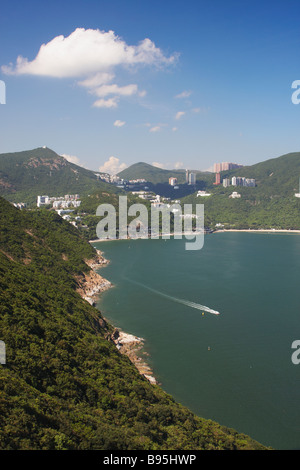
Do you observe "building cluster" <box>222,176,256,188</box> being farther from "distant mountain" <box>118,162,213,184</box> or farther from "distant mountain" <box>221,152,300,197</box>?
"distant mountain" <box>118,162,213,184</box>

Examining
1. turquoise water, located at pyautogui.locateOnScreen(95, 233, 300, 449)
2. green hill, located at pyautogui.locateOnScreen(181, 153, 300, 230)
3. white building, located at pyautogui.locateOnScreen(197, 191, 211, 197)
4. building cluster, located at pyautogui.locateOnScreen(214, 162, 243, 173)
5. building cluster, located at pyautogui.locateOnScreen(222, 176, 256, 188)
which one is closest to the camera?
turquoise water, located at pyautogui.locateOnScreen(95, 233, 300, 449)

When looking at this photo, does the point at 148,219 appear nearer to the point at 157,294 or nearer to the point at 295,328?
the point at 157,294

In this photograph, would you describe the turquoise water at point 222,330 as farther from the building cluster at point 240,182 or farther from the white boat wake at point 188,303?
the building cluster at point 240,182

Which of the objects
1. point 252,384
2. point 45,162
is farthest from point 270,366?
point 45,162

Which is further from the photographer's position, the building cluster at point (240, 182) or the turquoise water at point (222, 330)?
the building cluster at point (240, 182)

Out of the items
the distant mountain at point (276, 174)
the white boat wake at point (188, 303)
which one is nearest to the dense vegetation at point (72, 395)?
the white boat wake at point (188, 303)

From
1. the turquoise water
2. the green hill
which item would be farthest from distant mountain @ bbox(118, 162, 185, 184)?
the turquoise water
